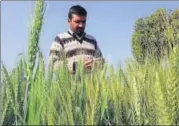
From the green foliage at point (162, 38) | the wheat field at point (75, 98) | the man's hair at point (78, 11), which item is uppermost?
the man's hair at point (78, 11)

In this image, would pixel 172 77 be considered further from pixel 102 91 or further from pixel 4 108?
pixel 4 108

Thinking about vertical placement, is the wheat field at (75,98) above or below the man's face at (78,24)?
below

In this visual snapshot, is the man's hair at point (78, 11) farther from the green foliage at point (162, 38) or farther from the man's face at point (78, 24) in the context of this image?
the green foliage at point (162, 38)

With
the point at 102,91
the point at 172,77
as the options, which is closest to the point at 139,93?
the point at 102,91

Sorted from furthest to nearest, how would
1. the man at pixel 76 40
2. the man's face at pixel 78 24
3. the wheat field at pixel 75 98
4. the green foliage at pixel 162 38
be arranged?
the man's face at pixel 78 24 < the man at pixel 76 40 < the green foliage at pixel 162 38 < the wheat field at pixel 75 98

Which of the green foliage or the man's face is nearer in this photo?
the green foliage

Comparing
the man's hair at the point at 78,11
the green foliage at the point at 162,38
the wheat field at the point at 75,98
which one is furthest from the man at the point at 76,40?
the wheat field at the point at 75,98

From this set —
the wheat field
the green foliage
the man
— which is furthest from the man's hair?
the wheat field

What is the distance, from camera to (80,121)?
3.06 feet

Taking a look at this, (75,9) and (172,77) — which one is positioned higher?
(75,9)

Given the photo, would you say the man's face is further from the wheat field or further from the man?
the wheat field

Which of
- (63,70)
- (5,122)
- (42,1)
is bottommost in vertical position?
(5,122)

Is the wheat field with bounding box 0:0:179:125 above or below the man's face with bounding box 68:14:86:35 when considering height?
below

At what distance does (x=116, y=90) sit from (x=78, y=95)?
0.16 meters
